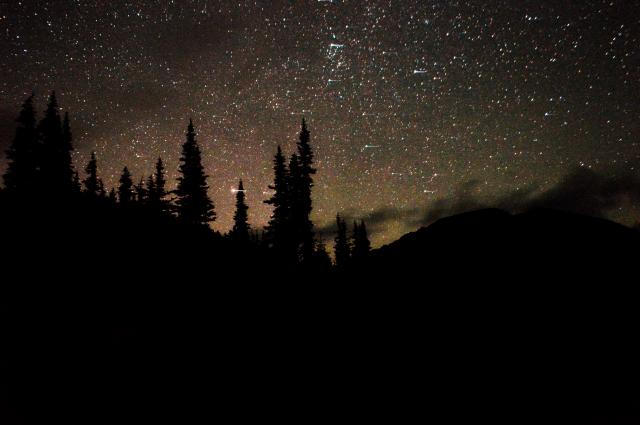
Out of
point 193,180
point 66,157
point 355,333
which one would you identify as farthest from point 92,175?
point 355,333

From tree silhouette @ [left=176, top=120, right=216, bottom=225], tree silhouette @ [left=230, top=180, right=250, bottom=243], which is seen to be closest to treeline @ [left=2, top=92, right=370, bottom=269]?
tree silhouette @ [left=176, top=120, right=216, bottom=225]

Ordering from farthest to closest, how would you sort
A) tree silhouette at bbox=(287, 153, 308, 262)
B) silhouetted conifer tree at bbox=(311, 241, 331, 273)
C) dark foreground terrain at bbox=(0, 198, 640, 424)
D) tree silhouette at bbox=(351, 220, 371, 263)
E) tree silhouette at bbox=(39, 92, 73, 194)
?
tree silhouette at bbox=(351, 220, 371, 263), tree silhouette at bbox=(39, 92, 73, 194), tree silhouette at bbox=(287, 153, 308, 262), silhouetted conifer tree at bbox=(311, 241, 331, 273), dark foreground terrain at bbox=(0, 198, 640, 424)

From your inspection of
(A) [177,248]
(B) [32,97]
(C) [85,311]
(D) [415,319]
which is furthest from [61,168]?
(D) [415,319]

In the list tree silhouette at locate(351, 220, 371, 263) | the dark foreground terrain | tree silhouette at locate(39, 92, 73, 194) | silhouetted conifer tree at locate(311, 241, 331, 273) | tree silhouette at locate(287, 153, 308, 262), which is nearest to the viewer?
the dark foreground terrain

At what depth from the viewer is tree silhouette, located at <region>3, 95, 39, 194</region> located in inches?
1353

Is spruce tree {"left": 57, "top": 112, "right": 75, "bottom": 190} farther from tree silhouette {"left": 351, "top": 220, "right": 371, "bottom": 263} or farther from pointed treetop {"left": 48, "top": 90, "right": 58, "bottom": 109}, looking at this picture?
tree silhouette {"left": 351, "top": 220, "right": 371, "bottom": 263}

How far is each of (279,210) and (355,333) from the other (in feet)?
86.5

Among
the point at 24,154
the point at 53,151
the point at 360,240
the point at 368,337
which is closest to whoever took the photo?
the point at 368,337

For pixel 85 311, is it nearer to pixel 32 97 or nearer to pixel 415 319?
pixel 415 319

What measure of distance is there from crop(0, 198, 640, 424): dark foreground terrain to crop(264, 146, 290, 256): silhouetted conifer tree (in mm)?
20385

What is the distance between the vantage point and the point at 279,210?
→ 114 feet

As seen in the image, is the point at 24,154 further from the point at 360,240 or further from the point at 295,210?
the point at 360,240

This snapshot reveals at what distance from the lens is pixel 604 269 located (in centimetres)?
863

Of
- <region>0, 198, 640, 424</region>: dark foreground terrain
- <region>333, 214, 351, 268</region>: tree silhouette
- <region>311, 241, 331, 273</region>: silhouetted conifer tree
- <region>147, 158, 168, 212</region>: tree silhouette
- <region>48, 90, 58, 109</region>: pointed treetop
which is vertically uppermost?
<region>48, 90, 58, 109</region>: pointed treetop
